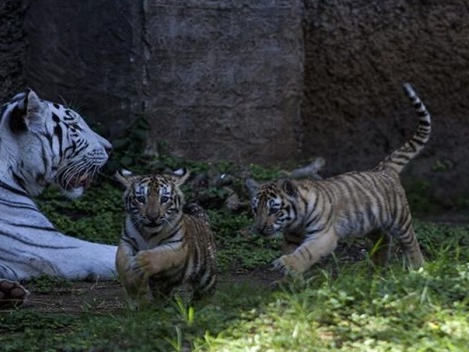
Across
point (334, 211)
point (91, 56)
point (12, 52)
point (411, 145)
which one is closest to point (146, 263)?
point (334, 211)

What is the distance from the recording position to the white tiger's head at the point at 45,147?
8.37 m

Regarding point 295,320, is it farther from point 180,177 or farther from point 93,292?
point 93,292

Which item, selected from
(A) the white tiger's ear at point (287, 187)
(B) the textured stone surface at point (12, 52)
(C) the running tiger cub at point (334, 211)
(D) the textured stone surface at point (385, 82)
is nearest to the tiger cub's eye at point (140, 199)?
(C) the running tiger cub at point (334, 211)

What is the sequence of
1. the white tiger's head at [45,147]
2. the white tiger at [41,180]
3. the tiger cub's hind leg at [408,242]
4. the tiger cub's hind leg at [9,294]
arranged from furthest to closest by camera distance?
1. the white tiger's head at [45,147]
2. the white tiger at [41,180]
3. the tiger cub's hind leg at [408,242]
4. the tiger cub's hind leg at [9,294]

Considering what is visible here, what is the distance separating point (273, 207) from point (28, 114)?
1.95m

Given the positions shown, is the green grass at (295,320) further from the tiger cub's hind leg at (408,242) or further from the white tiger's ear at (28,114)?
the white tiger's ear at (28,114)

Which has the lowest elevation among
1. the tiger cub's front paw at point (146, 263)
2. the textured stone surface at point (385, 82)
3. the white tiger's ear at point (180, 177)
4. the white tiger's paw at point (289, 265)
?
the textured stone surface at point (385, 82)

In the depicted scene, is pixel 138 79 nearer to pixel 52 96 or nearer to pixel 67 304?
pixel 52 96

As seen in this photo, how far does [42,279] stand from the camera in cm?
796

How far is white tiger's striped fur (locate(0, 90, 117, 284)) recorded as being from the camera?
806 centimetres

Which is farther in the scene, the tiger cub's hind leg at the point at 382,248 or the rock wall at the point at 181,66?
the rock wall at the point at 181,66

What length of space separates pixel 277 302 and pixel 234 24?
4863 mm

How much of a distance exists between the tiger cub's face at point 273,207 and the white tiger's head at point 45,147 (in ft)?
5.64

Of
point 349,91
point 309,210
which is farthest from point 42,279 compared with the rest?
point 349,91
